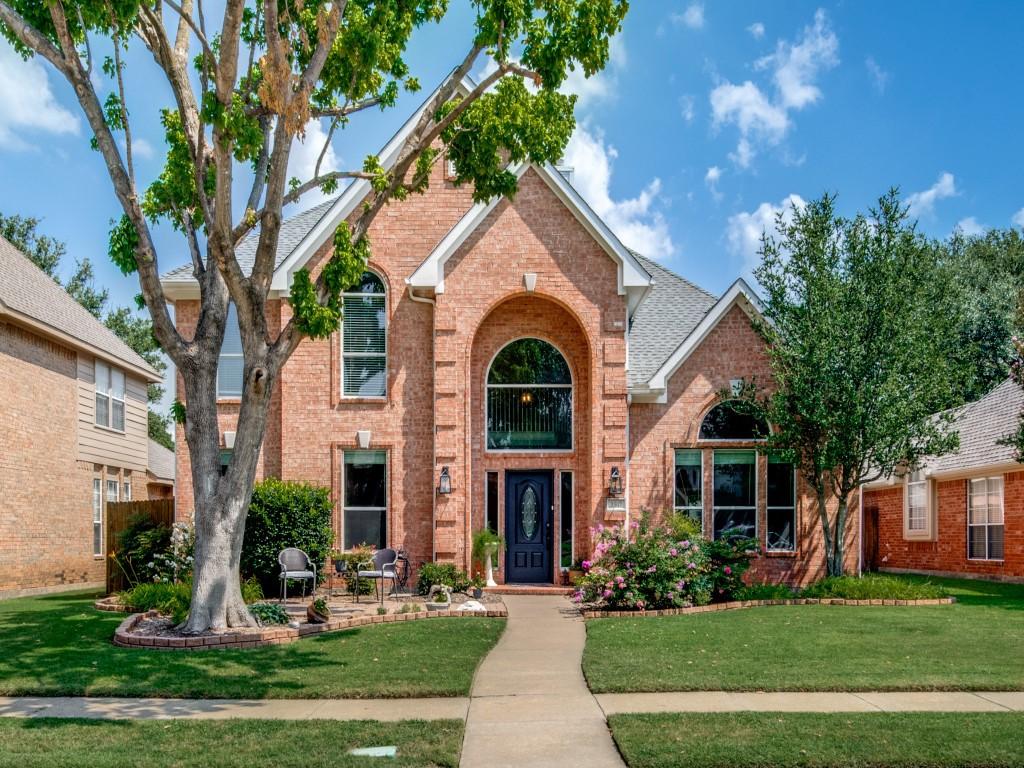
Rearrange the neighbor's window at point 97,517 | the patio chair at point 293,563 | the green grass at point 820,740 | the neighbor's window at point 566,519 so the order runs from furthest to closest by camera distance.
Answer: the neighbor's window at point 97,517, the neighbor's window at point 566,519, the patio chair at point 293,563, the green grass at point 820,740

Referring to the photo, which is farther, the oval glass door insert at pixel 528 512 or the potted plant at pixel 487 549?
the oval glass door insert at pixel 528 512

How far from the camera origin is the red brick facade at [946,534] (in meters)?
22.1

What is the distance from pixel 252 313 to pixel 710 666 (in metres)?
7.07

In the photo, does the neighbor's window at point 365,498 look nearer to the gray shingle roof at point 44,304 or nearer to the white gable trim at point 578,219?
the white gable trim at point 578,219

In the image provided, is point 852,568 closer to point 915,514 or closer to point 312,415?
point 915,514

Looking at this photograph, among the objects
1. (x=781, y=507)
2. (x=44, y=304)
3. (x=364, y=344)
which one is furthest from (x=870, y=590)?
(x=44, y=304)

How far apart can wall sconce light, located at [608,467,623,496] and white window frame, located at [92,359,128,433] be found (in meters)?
13.9

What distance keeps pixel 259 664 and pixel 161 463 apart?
993 inches

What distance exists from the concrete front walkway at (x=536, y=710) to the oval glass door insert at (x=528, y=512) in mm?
6165

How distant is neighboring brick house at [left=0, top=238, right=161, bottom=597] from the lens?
66.0 ft

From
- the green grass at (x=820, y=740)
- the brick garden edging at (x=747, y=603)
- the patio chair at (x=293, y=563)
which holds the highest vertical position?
the patio chair at (x=293, y=563)

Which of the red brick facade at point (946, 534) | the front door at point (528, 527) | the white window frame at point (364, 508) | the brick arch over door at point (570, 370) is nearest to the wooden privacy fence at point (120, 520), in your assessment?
the white window frame at point (364, 508)

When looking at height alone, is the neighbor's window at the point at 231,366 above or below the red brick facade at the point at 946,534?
above

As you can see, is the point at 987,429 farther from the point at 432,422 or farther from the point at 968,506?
the point at 432,422
